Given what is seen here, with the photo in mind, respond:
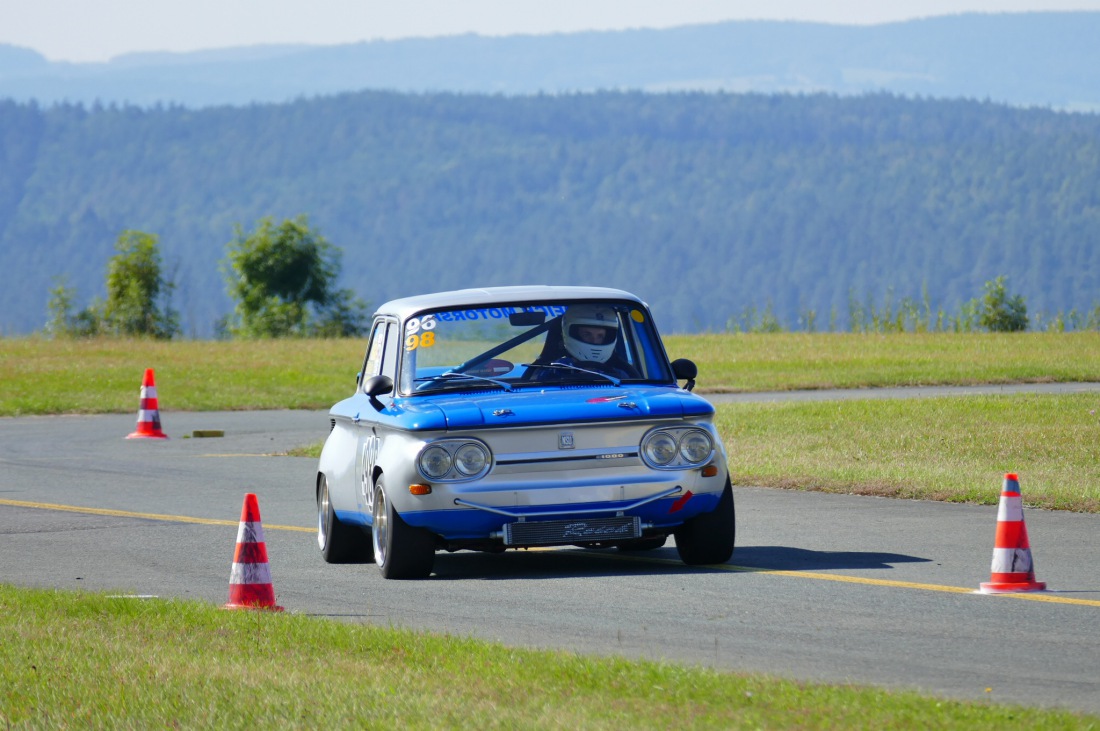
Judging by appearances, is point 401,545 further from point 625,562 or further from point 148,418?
point 148,418

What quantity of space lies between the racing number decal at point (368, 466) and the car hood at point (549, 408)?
318mm

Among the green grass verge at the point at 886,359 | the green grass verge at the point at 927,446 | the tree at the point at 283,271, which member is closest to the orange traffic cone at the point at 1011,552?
the green grass verge at the point at 927,446

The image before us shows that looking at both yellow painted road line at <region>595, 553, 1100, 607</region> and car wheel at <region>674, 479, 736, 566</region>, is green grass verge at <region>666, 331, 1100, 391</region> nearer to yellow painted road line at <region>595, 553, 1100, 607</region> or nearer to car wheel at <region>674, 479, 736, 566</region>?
→ yellow painted road line at <region>595, 553, 1100, 607</region>

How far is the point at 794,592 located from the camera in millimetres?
9398

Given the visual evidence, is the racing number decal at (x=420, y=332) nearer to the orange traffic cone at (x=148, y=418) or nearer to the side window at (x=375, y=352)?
the side window at (x=375, y=352)

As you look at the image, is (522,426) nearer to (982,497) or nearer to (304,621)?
(304,621)

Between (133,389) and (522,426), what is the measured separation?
24249mm

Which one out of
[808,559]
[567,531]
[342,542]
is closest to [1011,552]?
[808,559]

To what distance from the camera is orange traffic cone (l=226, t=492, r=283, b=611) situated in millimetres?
9195

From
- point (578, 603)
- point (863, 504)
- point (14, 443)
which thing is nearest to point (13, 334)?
point (14, 443)

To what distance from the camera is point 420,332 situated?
1112cm

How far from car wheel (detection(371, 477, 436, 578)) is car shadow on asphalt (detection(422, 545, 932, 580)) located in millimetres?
213

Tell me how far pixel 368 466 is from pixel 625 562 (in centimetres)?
166

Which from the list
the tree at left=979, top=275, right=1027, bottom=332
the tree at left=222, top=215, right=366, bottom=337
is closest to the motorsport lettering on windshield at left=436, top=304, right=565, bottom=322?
the tree at left=979, top=275, right=1027, bottom=332
